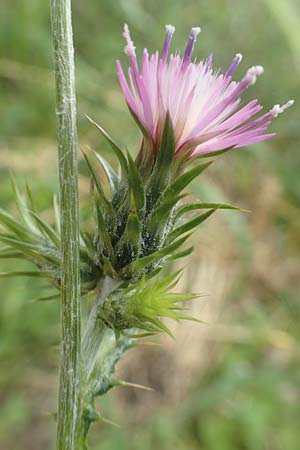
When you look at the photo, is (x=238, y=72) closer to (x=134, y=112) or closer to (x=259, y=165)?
(x=259, y=165)

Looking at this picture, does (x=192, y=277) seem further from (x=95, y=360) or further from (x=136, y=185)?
(x=136, y=185)

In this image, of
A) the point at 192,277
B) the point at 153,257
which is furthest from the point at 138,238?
the point at 192,277

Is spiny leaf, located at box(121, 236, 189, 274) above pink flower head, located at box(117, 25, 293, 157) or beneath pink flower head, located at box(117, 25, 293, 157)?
beneath

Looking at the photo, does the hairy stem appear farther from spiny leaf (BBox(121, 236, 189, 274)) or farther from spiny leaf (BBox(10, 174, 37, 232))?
spiny leaf (BBox(10, 174, 37, 232))

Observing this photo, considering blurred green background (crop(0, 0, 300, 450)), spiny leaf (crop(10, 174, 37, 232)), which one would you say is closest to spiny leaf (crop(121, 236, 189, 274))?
spiny leaf (crop(10, 174, 37, 232))

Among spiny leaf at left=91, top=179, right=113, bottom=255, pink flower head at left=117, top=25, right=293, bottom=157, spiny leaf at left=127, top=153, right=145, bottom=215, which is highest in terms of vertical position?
pink flower head at left=117, top=25, right=293, bottom=157

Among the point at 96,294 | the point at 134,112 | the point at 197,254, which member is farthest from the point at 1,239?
the point at 197,254

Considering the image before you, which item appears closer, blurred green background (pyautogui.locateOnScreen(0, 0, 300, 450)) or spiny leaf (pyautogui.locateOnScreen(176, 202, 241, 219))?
spiny leaf (pyautogui.locateOnScreen(176, 202, 241, 219))
